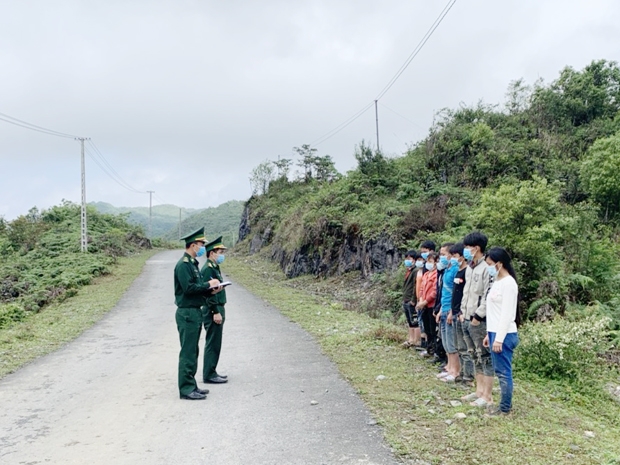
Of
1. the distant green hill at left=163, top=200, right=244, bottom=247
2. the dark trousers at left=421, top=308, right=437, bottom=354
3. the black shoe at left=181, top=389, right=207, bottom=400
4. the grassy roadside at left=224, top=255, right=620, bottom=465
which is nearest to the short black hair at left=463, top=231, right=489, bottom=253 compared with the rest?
the grassy roadside at left=224, top=255, right=620, bottom=465

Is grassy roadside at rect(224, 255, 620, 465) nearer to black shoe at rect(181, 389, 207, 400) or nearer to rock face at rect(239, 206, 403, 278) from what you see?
black shoe at rect(181, 389, 207, 400)

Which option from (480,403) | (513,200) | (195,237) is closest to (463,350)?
(480,403)

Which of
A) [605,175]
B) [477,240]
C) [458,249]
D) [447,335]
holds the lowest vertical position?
[447,335]

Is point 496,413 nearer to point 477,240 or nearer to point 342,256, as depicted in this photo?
point 477,240

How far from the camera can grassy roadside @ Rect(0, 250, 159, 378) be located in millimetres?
8656

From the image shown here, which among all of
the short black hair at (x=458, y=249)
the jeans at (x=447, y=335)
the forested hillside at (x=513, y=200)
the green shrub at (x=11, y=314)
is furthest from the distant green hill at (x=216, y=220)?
the short black hair at (x=458, y=249)

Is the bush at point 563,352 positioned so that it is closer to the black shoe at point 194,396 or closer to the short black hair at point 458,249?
the short black hair at point 458,249

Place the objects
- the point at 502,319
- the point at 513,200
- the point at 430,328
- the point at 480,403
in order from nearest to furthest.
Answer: the point at 502,319 → the point at 480,403 → the point at 430,328 → the point at 513,200

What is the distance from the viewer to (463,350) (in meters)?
6.04

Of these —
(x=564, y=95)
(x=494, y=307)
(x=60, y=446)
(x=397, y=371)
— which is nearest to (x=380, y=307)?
(x=397, y=371)

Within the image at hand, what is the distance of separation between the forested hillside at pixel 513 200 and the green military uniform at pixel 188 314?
792 cm

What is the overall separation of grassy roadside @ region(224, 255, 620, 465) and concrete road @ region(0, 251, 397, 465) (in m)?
0.30

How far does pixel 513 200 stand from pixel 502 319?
7599mm

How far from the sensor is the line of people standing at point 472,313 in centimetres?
502
